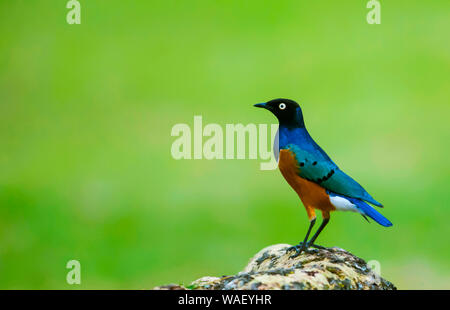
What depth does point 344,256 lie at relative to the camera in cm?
479

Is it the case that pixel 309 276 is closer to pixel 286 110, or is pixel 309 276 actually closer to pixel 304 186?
pixel 304 186

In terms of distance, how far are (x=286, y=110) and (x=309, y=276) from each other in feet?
5.44

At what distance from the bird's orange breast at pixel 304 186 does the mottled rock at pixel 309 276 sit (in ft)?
1.44

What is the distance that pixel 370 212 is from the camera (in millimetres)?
4535

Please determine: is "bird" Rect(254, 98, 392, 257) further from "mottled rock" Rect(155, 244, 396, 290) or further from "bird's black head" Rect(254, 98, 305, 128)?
"mottled rock" Rect(155, 244, 396, 290)

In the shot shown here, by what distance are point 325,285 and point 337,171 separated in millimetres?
1194

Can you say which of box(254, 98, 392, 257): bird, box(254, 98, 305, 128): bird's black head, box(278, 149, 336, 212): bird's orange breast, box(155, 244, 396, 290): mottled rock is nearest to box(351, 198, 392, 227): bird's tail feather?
box(254, 98, 392, 257): bird

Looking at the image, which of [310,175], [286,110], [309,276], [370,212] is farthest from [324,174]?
[309,276]

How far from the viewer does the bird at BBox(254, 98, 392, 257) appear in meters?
4.77

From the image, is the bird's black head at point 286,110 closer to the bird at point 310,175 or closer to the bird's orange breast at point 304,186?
the bird at point 310,175

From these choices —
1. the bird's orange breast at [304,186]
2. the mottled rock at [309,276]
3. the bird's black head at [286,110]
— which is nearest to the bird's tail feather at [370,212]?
the bird's orange breast at [304,186]
